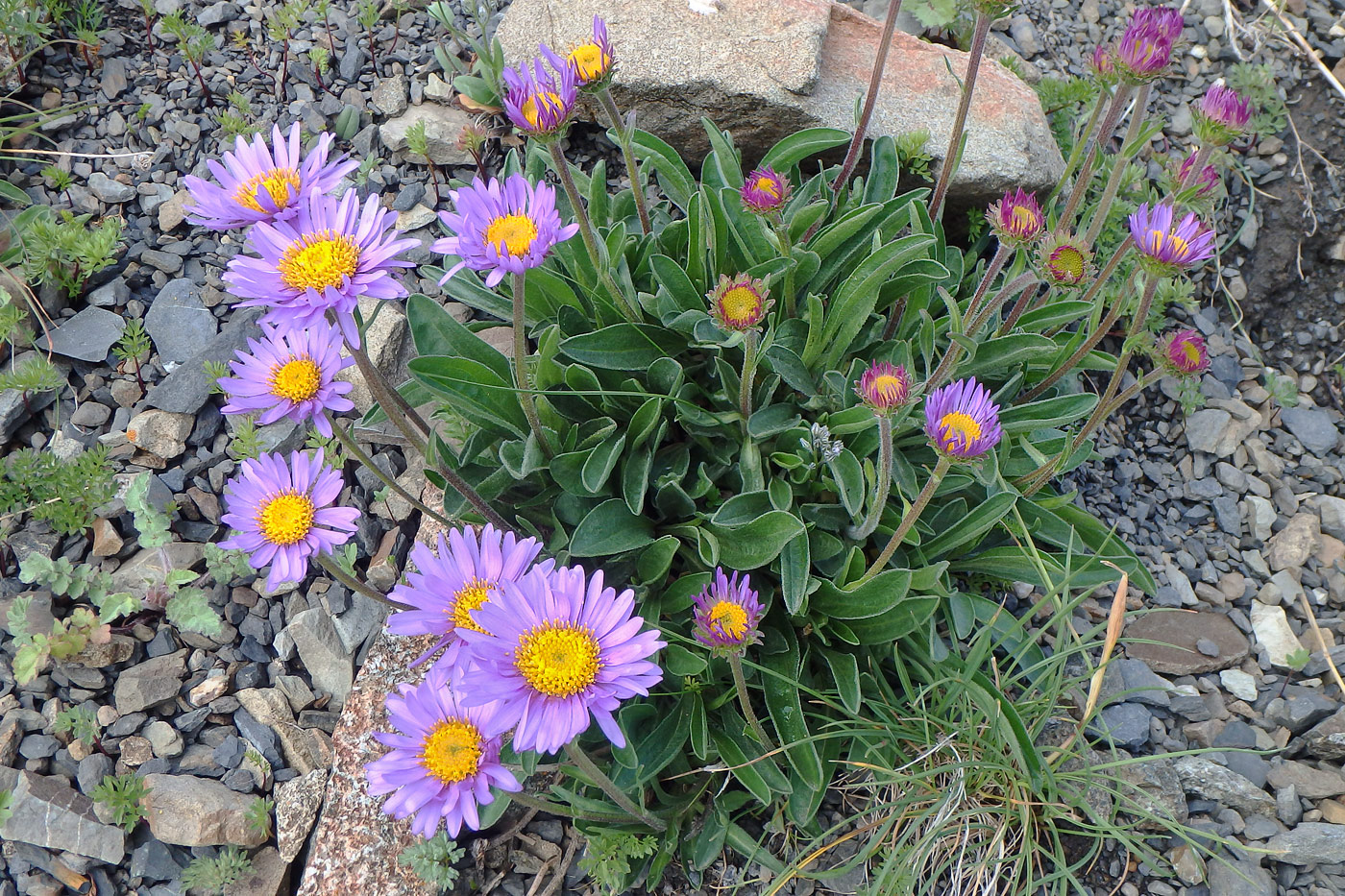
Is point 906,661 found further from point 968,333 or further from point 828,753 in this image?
point 968,333

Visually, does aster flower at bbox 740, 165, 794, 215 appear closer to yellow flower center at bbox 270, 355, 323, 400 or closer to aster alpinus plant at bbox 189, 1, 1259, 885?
aster alpinus plant at bbox 189, 1, 1259, 885

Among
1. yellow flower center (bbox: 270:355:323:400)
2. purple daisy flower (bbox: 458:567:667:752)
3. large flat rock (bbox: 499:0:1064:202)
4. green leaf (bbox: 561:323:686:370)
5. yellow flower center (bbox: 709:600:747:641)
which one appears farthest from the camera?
large flat rock (bbox: 499:0:1064:202)

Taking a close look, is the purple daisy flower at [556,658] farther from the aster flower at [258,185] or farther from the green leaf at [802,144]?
the green leaf at [802,144]

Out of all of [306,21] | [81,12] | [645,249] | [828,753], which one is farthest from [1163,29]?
[81,12]

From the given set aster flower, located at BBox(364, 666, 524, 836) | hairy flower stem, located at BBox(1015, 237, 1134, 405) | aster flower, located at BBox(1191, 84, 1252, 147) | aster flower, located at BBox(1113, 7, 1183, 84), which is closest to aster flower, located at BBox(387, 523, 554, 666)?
aster flower, located at BBox(364, 666, 524, 836)

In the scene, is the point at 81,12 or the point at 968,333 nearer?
the point at 968,333

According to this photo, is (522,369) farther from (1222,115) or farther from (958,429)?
(1222,115)

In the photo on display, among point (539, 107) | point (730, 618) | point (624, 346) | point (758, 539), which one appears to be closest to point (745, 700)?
point (730, 618)
